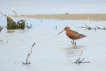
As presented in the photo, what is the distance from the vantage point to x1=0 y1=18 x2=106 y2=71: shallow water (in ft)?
33.7

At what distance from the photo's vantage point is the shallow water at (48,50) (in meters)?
10.3

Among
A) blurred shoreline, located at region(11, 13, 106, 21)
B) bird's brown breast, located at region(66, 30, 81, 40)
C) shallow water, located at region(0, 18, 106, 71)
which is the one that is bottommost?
shallow water, located at region(0, 18, 106, 71)

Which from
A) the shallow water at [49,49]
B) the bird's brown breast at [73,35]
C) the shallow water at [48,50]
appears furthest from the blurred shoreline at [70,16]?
the bird's brown breast at [73,35]

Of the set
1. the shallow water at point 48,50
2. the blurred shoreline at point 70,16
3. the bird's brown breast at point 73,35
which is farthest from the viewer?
the blurred shoreline at point 70,16

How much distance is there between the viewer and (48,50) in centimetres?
1233

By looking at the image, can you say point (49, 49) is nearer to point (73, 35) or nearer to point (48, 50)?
point (48, 50)

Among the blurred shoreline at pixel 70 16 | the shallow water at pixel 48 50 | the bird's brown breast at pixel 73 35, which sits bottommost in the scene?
the shallow water at pixel 48 50

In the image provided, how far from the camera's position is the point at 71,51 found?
40.1 feet

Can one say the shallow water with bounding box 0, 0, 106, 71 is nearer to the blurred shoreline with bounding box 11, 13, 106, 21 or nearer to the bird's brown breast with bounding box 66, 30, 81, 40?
the bird's brown breast with bounding box 66, 30, 81, 40

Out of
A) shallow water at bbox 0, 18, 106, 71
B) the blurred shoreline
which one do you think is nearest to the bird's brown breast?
shallow water at bbox 0, 18, 106, 71

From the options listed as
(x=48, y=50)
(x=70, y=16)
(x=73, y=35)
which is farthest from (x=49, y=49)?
(x=70, y=16)

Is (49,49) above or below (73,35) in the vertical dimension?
below

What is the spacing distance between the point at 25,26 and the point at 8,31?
43.0 inches

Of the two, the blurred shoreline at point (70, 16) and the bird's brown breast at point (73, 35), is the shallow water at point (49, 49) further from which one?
the blurred shoreline at point (70, 16)
